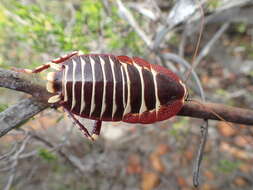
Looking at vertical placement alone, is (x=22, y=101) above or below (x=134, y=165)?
above

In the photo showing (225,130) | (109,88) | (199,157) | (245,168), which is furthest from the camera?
(225,130)

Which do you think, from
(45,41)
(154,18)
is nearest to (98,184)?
(45,41)

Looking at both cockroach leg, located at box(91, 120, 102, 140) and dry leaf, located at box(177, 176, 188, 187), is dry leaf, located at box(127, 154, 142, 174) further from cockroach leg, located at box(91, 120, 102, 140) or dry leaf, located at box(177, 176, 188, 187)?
cockroach leg, located at box(91, 120, 102, 140)

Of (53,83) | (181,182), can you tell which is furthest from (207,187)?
(53,83)

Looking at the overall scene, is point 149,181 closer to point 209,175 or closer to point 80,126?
point 209,175

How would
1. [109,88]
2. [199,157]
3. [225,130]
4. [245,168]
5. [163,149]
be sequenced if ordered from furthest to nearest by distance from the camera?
[225,130] < [163,149] < [245,168] < [199,157] < [109,88]

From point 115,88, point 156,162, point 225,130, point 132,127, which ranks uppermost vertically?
point 115,88

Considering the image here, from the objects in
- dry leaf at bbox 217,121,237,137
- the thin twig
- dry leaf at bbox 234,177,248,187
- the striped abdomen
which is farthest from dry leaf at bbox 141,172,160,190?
the striped abdomen

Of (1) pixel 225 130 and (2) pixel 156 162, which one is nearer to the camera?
(2) pixel 156 162
